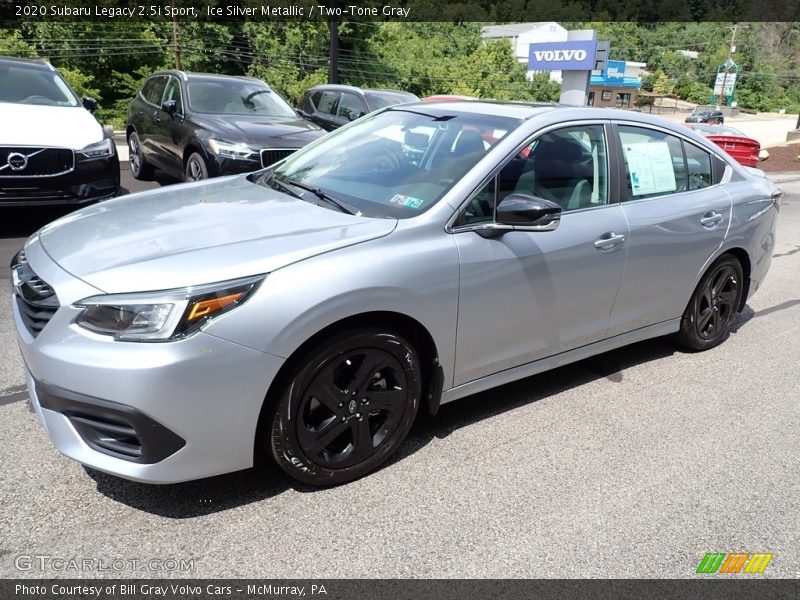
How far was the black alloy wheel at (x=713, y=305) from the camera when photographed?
4531 millimetres

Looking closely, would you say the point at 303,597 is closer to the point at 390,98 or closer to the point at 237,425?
the point at 237,425

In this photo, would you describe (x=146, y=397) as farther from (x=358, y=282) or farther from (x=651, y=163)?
(x=651, y=163)

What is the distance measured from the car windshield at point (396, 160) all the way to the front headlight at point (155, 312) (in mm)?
992

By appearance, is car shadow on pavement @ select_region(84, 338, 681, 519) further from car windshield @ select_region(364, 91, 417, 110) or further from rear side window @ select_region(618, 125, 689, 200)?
car windshield @ select_region(364, 91, 417, 110)

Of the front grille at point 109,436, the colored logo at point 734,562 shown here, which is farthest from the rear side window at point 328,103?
the colored logo at point 734,562

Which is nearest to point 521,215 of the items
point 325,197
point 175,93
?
point 325,197

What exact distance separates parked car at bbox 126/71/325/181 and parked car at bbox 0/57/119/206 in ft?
3.83

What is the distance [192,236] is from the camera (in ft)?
9.27

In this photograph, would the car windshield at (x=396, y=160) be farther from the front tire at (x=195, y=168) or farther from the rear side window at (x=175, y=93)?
the rear side window at (x=175, y=93)

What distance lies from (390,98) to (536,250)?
384 inches

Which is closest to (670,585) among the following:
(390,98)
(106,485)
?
(106,485)

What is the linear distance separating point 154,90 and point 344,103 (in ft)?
11.9

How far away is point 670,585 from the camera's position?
2494mm

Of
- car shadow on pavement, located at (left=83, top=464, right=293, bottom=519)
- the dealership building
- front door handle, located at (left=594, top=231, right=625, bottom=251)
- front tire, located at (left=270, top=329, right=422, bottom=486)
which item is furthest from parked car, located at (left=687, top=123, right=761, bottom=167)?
the dealership building
